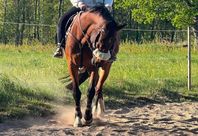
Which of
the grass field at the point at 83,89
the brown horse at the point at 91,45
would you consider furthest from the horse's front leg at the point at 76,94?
the grass field at the point at 83,89

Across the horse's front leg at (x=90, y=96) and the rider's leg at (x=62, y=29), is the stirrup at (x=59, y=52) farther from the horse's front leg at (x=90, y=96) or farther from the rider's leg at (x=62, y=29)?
the horse's front leg at (x=90, y=96)

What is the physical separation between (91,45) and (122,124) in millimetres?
1400

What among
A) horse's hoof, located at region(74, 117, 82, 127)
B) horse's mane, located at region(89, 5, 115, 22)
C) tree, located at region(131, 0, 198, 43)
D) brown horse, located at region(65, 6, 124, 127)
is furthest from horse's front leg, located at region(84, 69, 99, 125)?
tree, located at region(131, 0, 198, 43)

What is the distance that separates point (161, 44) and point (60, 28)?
1924 centimetres

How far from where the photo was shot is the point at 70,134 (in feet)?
20.9

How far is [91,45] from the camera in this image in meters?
6.68

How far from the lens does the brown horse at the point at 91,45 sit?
6.16m

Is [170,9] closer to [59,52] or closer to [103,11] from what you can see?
[59,52]

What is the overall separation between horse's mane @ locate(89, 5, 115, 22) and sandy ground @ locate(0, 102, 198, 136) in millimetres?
1579

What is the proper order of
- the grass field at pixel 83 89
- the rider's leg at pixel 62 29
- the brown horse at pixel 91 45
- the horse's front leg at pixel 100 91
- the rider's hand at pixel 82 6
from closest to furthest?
1. the brown horse at pixel 91 45
2. the rider's hand at pixel 82 6
3. the horse's front leg at pixel 100 91
4. the rider's leg at pixel 62 29
5. the grass field at pixel 83 89

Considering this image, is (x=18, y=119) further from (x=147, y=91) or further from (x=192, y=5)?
(x=192, y=5)

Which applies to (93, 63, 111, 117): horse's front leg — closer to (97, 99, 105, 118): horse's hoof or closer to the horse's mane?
(97, 99, 105, 118): horse's hoof

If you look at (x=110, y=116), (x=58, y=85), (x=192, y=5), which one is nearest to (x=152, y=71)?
(x=192, y=5)

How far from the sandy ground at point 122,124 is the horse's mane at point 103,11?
158cm
